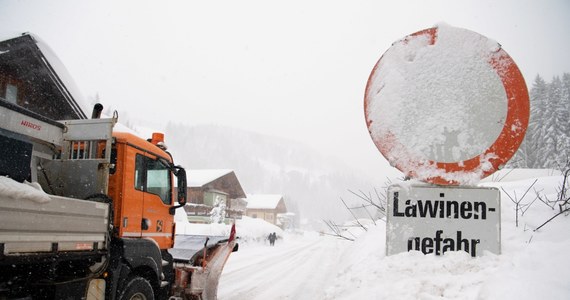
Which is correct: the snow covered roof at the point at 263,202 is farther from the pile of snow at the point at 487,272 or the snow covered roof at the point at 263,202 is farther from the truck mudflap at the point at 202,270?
the pile of snow at the point at 487,272

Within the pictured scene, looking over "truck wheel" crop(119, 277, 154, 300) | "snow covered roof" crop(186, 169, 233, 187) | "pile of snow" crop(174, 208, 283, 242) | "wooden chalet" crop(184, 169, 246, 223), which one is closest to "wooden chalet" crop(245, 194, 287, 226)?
"pile of snow" crop(174, 208, 283, 242)

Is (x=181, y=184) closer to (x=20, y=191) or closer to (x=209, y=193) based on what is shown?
(x=20, y=191)

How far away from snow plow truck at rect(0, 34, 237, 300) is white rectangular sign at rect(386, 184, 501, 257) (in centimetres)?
295

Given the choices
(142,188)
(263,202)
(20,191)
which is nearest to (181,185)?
(142,188)

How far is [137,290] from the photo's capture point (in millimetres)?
5180

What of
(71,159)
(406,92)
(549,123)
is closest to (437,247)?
(406,92)

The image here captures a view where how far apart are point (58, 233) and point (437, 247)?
3304mm

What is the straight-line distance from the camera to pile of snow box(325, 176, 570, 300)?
2.13m

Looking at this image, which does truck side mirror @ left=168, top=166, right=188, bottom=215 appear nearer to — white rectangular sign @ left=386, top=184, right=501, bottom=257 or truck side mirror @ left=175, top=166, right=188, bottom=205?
truck side mirror @ left=175, top=166, right=188, bottom=205

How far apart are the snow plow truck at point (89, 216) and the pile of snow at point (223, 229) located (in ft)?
60.5

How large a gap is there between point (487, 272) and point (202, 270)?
550 cm

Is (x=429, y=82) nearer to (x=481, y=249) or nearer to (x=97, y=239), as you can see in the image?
(x=481, y=249)

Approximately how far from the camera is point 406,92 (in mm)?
2406

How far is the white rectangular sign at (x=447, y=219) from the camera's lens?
2342 mm
